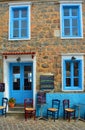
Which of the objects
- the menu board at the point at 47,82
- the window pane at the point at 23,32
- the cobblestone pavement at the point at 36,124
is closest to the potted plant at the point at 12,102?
the cobblestone pavement at the point at 36,124

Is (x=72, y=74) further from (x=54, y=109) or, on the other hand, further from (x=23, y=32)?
(x=23, y=32)

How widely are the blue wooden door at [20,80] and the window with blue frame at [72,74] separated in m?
1.94

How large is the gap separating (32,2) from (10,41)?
2407 millimetres

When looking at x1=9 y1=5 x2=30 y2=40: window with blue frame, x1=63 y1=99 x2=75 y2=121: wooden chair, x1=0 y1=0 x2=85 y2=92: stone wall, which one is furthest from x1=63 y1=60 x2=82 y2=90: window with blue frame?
x1=9 y1=5 x2=30 y2=40: window with blue frame

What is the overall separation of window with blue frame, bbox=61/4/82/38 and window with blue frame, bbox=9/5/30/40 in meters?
2.00

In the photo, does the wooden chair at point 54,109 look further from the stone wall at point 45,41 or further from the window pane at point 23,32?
the window pane at point 23,32

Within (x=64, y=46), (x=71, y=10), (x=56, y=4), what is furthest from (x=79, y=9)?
(x=64, y=46)

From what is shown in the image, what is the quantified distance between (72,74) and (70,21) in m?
2.87

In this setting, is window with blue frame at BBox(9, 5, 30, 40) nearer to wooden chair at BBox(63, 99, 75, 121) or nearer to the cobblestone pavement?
wooden chair at BBox(63, 99, 75, 121)

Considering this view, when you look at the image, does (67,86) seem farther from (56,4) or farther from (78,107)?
(56,4)

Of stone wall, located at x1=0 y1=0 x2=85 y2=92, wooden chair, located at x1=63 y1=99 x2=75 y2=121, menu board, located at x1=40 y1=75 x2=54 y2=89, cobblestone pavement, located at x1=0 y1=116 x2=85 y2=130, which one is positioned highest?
stone wall, located at x1=0 y1=0 x2=85 y2=92

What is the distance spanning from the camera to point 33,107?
13039 millimetres

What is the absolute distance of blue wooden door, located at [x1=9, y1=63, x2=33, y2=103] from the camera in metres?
13.8

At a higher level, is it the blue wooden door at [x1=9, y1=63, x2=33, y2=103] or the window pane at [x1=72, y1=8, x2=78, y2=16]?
the window pane at [x1=72, y1=8, x2=78, y2=16]
